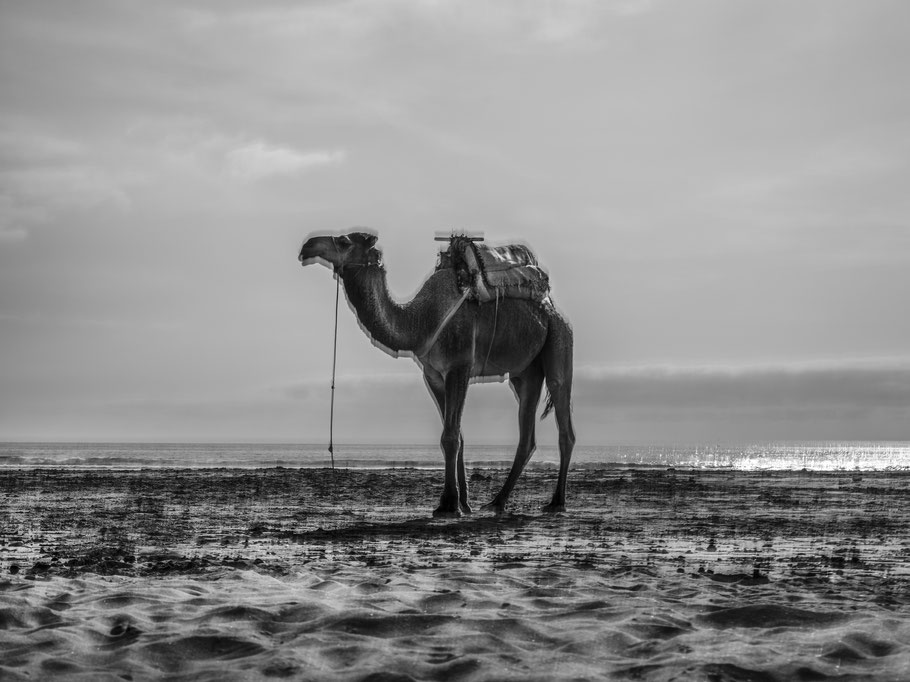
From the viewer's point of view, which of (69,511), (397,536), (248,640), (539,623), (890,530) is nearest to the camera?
(248,640)

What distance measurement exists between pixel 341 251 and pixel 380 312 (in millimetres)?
874

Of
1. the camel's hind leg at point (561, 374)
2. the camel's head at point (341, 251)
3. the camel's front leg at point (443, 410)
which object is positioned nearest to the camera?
the camel's head at point (341, 251)

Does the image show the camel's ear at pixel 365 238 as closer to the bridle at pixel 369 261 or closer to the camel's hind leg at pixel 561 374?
the bridle at pixel 369 261

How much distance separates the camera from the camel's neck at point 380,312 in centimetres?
1189

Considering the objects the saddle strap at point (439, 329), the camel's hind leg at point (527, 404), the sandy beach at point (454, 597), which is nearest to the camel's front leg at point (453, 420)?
the saddle strap at point (439, 329)

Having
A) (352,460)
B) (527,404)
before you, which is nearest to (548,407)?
(527,404)

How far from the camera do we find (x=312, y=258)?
38.6ft

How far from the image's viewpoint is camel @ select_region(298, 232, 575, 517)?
11.9 meters

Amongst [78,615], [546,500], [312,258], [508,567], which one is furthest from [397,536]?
[546,500]

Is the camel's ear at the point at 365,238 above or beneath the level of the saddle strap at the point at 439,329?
above

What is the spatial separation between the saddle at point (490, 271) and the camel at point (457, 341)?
0.13 meters

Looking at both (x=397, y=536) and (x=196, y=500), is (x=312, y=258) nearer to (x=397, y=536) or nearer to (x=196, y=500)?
(x=397, y=536)

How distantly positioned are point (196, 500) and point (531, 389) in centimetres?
536

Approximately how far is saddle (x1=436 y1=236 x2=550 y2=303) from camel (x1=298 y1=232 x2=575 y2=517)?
13 centimetres
